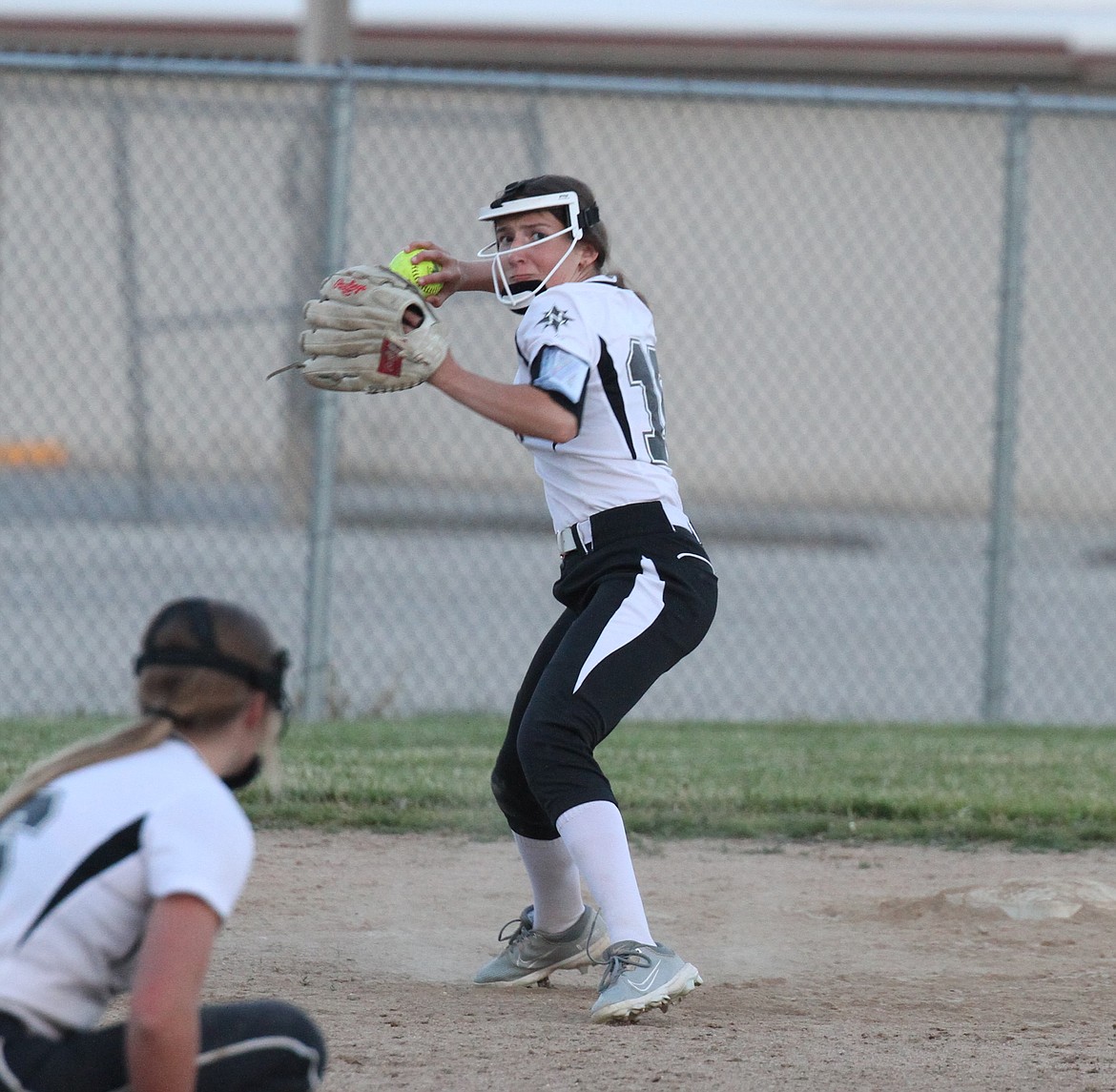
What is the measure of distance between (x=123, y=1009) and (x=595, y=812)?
1.15 meters

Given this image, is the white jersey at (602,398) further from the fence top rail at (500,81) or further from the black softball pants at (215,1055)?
the fence top rail at (500,81)

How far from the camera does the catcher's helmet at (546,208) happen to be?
13.0 ft

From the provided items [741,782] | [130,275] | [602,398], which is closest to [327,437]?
[741,782]

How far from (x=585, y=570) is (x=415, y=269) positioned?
3.10 feet

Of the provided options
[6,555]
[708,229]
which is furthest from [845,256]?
[6,555]

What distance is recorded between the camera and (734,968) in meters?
4.27

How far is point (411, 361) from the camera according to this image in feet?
11.6

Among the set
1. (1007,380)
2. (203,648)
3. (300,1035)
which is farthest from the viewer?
(1007,380)

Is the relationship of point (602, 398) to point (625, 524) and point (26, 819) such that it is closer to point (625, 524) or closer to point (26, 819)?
point (625, 524)

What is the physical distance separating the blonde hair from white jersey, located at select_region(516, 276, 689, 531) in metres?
1.41

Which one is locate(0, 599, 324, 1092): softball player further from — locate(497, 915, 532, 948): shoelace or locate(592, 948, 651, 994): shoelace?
locate(497, 915, 532, 948): shoelace

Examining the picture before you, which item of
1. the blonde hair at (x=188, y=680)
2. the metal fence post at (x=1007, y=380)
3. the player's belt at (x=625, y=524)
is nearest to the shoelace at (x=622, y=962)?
the player's belt at (x=625, y=524)

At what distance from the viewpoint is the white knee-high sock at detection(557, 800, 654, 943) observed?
145 inches

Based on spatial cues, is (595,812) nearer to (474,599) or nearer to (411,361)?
(411,361)
